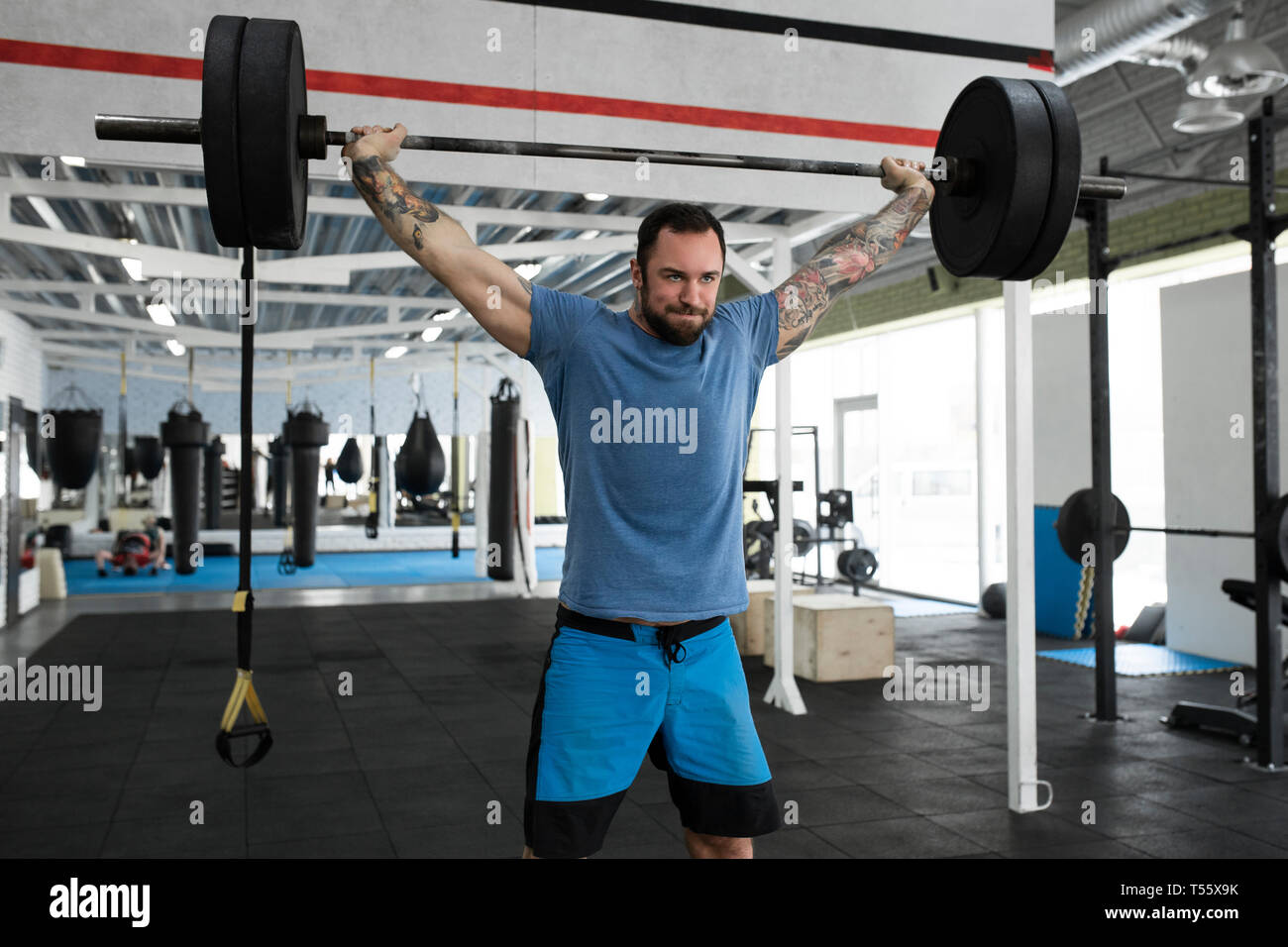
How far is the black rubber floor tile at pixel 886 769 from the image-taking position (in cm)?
360

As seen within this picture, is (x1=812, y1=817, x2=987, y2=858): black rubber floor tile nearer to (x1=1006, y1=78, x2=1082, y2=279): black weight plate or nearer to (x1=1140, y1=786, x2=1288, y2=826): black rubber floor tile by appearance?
(x1=1140, y1=786, x2=1288, y2=826): black rubber floor tile

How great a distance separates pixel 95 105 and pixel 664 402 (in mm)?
2232

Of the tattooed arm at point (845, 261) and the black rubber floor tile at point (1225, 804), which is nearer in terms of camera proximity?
the tattooed arm at point (845, 261)

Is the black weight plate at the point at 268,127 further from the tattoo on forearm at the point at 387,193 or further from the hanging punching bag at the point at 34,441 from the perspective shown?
the hanging punching bag at the point at 34,441

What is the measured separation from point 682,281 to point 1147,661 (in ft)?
18.3

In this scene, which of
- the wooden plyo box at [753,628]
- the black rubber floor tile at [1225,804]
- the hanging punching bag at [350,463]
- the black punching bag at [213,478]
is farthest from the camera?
the black punching bag at [213,478]

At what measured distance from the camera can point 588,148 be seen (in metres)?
1.78

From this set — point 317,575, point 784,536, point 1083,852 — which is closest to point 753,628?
point 784,536

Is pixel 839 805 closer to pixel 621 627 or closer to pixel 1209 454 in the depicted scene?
pixel 621 627

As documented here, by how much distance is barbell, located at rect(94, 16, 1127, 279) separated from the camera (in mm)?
1652

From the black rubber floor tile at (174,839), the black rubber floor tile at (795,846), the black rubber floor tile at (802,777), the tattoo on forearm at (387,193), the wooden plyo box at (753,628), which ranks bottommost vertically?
the black rubber floor tile at (802,777)

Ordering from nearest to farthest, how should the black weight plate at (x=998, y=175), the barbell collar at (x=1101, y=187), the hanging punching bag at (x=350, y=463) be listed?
the black weight plate at (x=998, y=175) → the barbell collar at (x=1101, y=187) → the hanging punching bag at (x=350, y=463)

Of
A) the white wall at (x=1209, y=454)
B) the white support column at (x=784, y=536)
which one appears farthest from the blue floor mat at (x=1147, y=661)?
the white support column at (x=784, y=536)

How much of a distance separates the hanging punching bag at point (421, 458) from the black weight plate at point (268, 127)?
20.1ft
